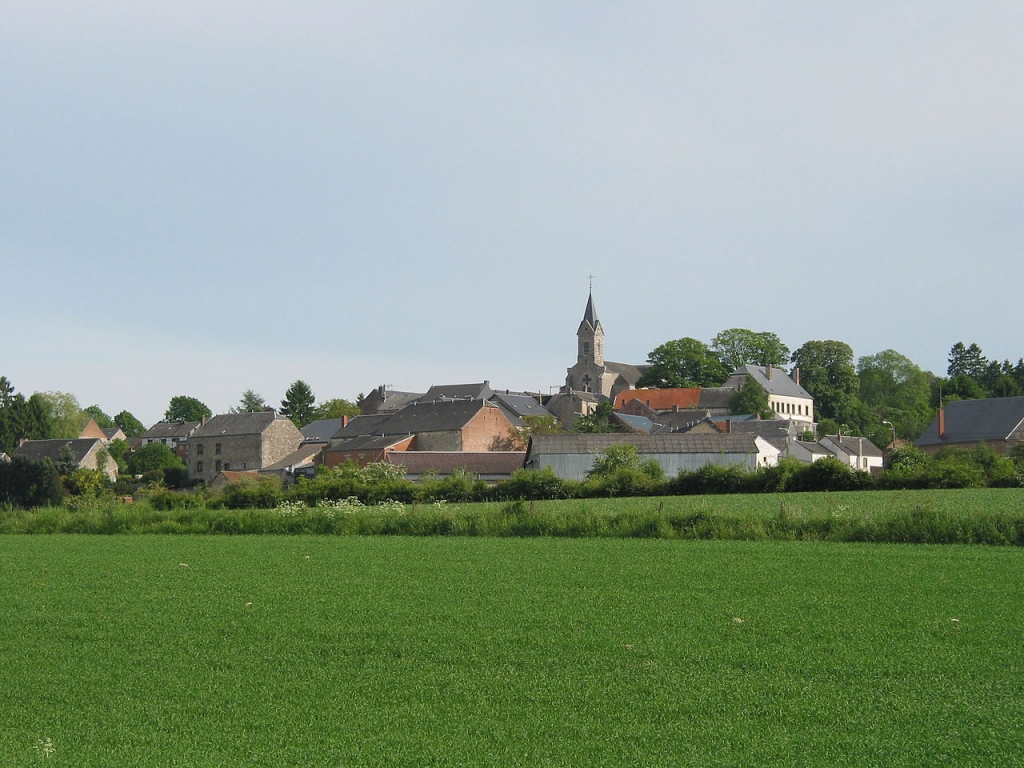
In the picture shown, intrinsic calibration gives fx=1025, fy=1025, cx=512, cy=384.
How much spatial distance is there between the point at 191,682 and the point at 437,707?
8.64 ft

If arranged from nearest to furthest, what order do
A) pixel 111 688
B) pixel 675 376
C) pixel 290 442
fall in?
pixel 111 688, pixel 290 442, pixel 675 376

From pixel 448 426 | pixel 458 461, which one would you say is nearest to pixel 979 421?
pixel 448 426

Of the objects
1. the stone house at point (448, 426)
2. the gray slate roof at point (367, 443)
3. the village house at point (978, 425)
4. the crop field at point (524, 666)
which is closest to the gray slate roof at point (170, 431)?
the stone house at point (448, 426)

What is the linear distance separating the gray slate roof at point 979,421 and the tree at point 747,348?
5057 centimetres

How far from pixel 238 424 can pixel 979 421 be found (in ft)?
211

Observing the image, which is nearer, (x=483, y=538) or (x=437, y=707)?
(x=437, y=707)

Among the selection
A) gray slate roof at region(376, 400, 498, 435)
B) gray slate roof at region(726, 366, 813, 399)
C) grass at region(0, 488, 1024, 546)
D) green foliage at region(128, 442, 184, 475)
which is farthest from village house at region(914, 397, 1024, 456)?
green foliage at region(128, 442, 184, 475)

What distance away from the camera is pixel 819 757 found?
7512 millimetres

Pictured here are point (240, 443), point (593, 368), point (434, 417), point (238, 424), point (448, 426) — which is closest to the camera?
point (448, 426)

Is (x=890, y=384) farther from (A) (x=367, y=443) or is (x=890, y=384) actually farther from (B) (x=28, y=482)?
(B) (x=28, y=482)

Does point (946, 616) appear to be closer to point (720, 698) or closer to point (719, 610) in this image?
point (719, 610)

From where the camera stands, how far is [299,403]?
129125mm

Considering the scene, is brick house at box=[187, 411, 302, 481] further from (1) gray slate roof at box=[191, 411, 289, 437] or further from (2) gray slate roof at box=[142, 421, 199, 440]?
(2) gray slate roof at box=[142, 421, 199, 440]

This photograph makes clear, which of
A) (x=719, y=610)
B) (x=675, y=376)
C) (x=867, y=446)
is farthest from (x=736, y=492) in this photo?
(x=675, y=376)
